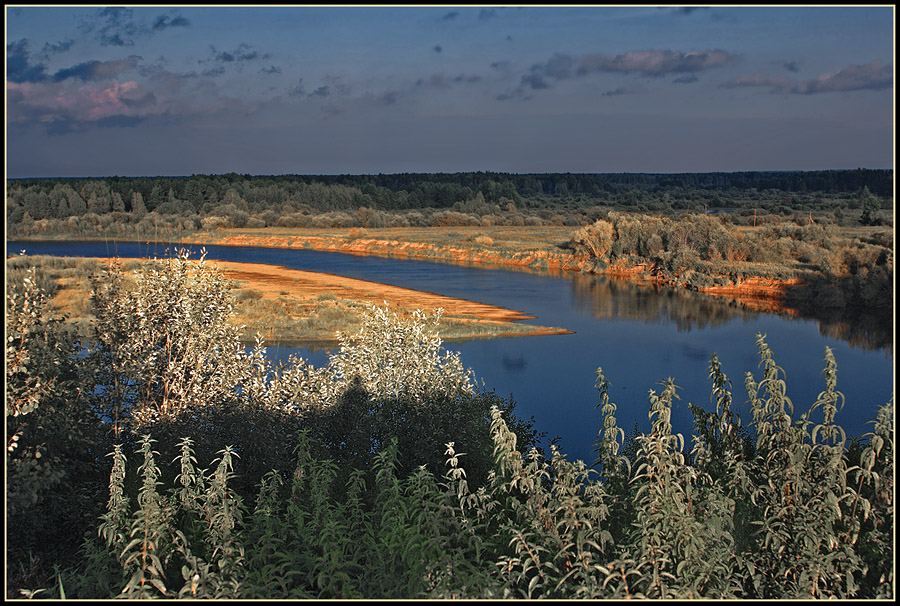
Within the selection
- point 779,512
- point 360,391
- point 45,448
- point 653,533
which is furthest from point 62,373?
point 779,512

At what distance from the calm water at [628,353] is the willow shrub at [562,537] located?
419cm

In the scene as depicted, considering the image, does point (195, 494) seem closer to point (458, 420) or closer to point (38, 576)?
point (38, 576)

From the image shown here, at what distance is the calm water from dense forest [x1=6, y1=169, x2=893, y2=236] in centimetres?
2621

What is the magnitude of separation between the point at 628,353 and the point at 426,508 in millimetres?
17192

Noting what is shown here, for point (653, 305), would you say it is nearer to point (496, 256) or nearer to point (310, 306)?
point (310, 306)

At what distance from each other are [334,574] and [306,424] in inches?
183

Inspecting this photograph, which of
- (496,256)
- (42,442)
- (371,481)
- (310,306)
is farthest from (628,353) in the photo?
(496,256)

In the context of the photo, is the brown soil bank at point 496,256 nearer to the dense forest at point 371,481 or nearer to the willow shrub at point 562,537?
the dense forest at point 371,481

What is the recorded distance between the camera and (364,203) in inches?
3415

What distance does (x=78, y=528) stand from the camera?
754 centimetres

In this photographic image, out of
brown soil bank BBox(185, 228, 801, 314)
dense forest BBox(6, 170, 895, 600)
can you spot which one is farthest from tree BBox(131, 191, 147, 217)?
dense forest BBox(6, 170, 895, 600)

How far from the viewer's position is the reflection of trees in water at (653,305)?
27172 millimetres

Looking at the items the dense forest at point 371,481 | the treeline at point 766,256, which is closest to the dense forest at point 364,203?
the treeline at point 766,256

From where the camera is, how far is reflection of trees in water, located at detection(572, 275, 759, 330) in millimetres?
27172
